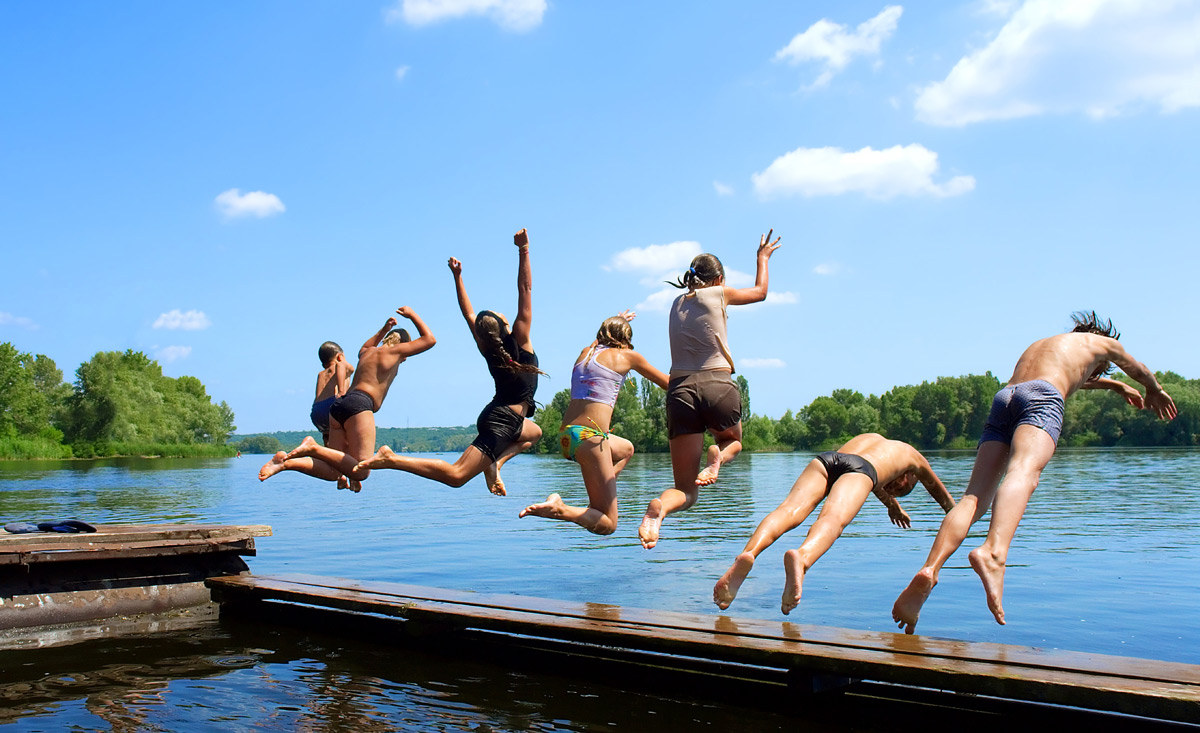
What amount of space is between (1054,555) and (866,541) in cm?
481

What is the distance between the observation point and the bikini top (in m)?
9.57

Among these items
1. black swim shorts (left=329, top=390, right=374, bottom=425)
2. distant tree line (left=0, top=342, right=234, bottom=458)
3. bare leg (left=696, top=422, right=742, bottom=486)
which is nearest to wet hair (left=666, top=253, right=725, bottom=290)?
bare leg (left=696, top=422, right=742, bottom=486)

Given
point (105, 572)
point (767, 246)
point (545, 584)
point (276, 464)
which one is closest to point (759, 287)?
point (767, 246)

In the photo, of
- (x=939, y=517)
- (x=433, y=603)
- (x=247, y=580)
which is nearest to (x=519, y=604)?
(x=433, y=603)

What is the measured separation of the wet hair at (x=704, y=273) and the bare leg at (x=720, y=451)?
55.3 inches

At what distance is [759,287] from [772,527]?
106 inches

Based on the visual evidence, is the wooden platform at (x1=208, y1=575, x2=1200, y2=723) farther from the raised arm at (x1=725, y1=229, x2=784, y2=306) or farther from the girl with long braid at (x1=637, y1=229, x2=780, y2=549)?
the raised arm at (x1=725, y1=229, x2=784, y2=306)

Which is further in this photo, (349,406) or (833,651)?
(349,406)

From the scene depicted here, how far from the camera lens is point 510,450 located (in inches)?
412

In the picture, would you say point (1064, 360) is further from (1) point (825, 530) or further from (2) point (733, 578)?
(2) point (733, 578)

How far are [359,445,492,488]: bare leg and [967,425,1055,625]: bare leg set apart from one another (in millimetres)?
5228

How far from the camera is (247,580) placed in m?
12.2

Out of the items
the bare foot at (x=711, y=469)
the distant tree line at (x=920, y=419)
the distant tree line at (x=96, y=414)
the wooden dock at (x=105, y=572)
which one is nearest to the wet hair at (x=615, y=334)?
the bare foot at (x=711, y=469)

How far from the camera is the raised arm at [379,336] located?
1187 cm
